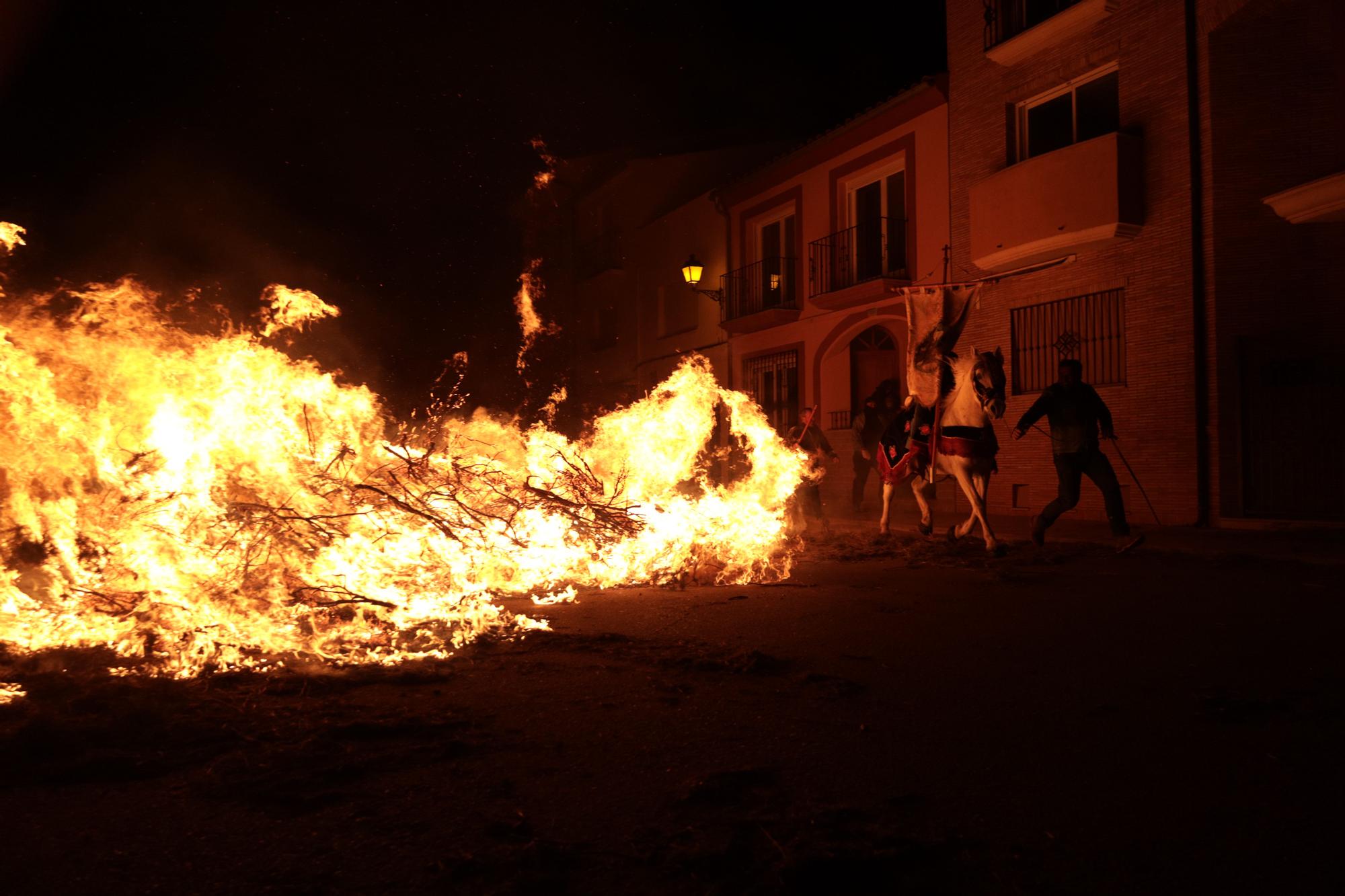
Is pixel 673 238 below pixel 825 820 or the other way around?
the other way around

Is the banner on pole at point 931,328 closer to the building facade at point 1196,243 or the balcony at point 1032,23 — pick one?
the building facade at point 1196,243

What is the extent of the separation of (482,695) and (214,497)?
266 cm

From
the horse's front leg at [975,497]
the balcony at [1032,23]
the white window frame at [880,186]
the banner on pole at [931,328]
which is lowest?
the horse's front leg at [975,497]

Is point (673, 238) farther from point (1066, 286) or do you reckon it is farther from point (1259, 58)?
point (1259, 58)

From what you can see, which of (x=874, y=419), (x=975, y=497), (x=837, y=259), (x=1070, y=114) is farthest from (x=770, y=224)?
(x=975, y=497)

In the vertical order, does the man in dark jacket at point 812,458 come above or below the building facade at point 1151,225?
below

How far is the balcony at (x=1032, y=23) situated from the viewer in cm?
1375

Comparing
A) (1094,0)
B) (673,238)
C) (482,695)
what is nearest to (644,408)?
(482,695)

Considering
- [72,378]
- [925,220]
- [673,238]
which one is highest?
[673,238]

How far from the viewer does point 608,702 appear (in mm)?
4602

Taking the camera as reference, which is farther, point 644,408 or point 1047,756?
point 644,408

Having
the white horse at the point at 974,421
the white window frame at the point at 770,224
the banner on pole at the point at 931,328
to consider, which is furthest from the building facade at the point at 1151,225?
the white window frame at the point at 770,224

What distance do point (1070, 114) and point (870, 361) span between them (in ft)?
20.2

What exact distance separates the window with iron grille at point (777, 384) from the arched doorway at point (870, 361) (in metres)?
1.86
